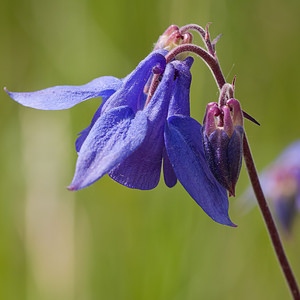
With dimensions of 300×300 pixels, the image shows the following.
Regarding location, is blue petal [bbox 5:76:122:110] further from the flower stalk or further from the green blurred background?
the green blurred background

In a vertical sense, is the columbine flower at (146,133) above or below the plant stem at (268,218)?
above

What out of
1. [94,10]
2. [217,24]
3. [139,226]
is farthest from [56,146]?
[217,24]

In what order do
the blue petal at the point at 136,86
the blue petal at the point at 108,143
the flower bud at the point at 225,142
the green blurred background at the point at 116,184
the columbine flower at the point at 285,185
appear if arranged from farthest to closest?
the green blurred background at the point at 116,184, the columbine flower at the point at 285,185, the blue petal at the point at 136,86, the flower bud at the point at 225,142, the blue petal at the point at 108,143

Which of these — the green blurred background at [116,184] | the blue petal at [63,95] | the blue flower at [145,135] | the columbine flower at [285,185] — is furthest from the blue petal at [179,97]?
the green blurred background at [116,184]

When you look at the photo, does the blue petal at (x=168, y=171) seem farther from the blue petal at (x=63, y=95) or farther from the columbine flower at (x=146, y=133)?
the blue petal at (x=63, y=95)

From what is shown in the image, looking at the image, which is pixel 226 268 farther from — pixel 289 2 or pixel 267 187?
pixel 289 2

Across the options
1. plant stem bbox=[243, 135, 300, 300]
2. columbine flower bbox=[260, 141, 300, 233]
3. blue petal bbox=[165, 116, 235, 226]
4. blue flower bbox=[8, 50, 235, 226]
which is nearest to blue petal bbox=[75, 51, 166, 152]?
blue flower bbox=[8, 50, 235, 226]

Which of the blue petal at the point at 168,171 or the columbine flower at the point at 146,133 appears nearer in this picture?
the columbine flower at the point at 146,133

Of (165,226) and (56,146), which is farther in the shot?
(56,146)
